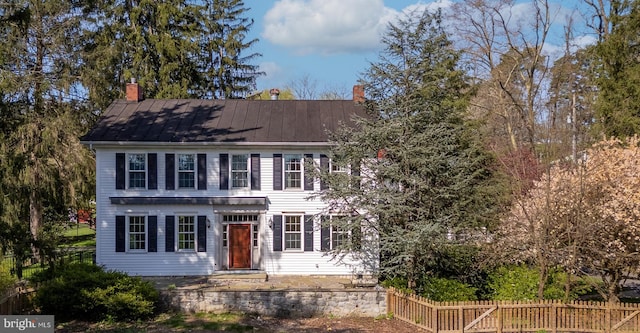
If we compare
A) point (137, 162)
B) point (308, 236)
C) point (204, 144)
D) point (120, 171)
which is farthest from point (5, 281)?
point (308, 236)

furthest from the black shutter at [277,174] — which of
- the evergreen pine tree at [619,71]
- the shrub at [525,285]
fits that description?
the evergreen pine tree at [619,71]

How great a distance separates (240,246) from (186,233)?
2266 mm

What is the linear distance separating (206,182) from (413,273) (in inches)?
362

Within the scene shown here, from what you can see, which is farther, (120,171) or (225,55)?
(225,55)

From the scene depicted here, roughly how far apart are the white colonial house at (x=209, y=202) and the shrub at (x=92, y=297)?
15.8ft

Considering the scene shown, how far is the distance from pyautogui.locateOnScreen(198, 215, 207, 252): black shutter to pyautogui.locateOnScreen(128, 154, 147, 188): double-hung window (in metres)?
2.74

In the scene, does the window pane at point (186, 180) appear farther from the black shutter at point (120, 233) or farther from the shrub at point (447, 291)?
the shrub at point (447, 291)

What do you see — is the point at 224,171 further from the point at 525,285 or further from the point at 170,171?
the point at 525,285

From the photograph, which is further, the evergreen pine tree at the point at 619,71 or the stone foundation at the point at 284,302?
the evergreen pine tree at the point at 619,71

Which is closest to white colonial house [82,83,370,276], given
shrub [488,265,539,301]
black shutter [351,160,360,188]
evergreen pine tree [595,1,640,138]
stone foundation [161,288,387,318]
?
black shutter [351,160,360,188]

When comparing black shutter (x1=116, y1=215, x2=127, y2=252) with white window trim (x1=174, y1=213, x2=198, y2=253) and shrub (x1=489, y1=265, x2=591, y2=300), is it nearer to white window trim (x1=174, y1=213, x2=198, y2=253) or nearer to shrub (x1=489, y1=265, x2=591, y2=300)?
white window trim (x1=174, y1=213, x2=198, y2=253)

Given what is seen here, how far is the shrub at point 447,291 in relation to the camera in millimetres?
16516

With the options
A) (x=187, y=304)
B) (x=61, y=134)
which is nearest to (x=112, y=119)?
(x=61, y=134)

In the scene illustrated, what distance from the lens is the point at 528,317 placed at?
1488 cm
